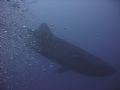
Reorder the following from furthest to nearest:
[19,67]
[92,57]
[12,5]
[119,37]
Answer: [119,37] → [19,67] → [92,57] → [12,5]

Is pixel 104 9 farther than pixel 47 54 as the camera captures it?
Yes

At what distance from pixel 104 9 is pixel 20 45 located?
1.82m

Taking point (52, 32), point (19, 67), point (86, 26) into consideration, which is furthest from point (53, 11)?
point (19, 67)

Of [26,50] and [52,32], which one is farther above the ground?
[52,32]

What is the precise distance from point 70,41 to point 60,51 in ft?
0.87

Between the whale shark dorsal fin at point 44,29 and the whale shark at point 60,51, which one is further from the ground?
the whale shark dorsal fin at point 44,29

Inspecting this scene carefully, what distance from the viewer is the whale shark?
6.95ft

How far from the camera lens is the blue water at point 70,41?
2.21 m

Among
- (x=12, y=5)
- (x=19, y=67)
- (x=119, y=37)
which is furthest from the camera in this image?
(x=119, y=37)

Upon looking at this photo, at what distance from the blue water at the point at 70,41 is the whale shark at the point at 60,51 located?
73 millimetres

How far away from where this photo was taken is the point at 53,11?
3.13 metres

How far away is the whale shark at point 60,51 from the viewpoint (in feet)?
6.95

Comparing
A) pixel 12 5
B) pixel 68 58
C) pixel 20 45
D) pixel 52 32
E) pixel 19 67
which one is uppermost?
pixel 12 5

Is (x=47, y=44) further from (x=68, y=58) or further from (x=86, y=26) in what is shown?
(x=86, y=26)
